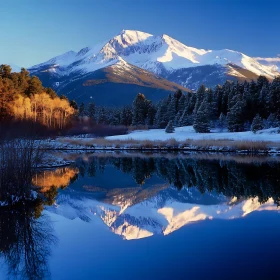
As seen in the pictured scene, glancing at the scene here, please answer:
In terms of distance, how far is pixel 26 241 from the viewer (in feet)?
38.5

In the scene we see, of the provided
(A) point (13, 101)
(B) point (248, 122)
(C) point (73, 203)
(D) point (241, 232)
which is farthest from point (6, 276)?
(B) point (248, 122)

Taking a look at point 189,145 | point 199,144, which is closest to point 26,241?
point 199,144

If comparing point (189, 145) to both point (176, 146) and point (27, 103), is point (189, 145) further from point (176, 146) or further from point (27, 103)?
point (27, 103)

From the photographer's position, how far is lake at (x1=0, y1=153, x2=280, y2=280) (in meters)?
9.41

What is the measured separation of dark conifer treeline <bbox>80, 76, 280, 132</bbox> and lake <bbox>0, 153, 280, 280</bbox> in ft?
135

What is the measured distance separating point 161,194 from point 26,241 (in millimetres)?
9401

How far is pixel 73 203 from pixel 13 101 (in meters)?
48.3

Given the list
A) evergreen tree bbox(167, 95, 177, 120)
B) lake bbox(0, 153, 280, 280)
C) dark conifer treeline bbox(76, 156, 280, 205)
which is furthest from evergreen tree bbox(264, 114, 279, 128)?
lake bbox(0, 153, 280, 280)

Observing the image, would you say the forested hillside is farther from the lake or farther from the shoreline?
the lake

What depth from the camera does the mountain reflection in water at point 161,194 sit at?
47.7 ft

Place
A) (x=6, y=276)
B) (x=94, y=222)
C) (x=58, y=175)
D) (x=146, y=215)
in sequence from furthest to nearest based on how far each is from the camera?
(x=58, y=175) < (x=146, y=215) < (x=94, y=222) < (x=6, y=276)

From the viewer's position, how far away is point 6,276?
9.14m

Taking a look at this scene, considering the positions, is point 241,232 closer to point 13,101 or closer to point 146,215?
point 146,215

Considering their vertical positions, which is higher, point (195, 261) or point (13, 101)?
point (13, 101)
